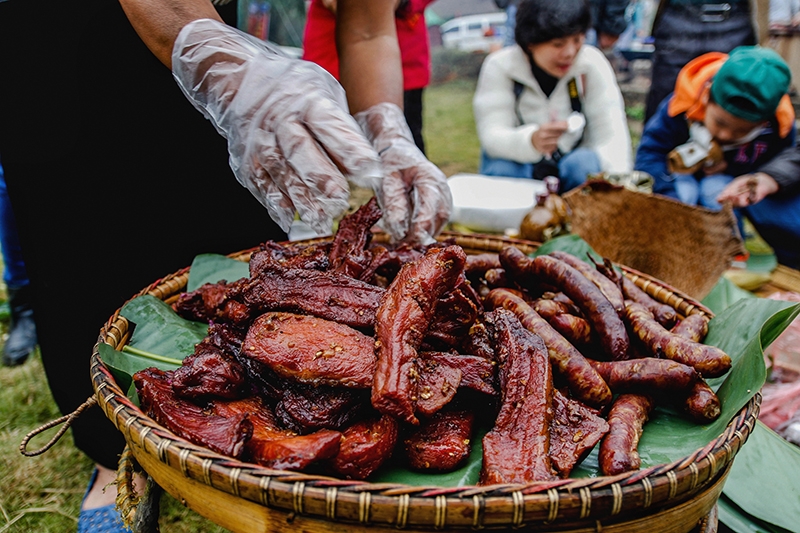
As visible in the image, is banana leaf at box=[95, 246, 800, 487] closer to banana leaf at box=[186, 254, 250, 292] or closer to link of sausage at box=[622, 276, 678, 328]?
link of sausage at box=[622, 276, 678, 328]

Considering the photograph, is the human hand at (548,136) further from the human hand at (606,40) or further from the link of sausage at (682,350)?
the human hand at (606,40)

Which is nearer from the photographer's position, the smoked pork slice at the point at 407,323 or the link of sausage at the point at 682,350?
the smoked pork slice at the point at 407,323

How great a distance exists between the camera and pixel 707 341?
2240 mm

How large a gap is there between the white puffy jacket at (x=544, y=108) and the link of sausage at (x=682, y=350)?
4.48 meters

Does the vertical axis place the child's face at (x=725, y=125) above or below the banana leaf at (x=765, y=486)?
above

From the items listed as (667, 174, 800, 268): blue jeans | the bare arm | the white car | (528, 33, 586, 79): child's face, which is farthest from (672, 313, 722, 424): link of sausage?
the white car

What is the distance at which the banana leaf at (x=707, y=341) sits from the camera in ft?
5.42

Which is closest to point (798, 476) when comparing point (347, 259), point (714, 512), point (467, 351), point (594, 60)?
point (714, 512)

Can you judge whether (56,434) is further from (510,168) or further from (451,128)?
(451,128)

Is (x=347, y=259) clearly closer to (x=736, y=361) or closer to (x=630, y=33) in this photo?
(x=736, y=361)

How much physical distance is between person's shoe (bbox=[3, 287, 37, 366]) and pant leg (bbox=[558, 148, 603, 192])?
5377 millimetres

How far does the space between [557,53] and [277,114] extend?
4.97 meters

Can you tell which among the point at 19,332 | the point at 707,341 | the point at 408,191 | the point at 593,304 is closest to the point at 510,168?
the point at 408,191

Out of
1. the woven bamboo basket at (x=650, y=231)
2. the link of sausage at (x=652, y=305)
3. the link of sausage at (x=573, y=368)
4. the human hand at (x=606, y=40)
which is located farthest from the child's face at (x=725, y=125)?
the human hand at (x=606, y=40)
